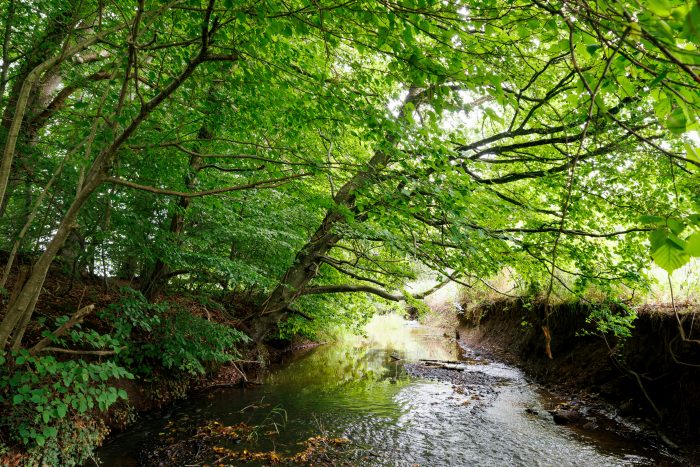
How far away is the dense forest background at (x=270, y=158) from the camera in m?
3.21

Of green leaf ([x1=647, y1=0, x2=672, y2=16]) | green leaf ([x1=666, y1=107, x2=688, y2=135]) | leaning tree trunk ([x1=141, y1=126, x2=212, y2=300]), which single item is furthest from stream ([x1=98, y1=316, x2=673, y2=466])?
green leaf ([x1=647, y1=0, x2=672, y2=16])

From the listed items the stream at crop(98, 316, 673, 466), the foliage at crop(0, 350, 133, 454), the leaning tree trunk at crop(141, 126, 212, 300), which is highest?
the leaning tree trunk at crop(141, 126, 212, 300)

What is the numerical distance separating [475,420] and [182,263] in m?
6.45

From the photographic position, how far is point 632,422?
6.99 metres

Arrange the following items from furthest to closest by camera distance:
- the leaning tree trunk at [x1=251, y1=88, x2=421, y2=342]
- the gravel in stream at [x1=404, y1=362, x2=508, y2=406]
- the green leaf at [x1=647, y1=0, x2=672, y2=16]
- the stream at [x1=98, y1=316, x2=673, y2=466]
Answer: the gravel in stream at [x1=404, y1=362, x2=508, y2=406] < the leaning tree trunk at [x1=251, y1=88, x2=421, y2=342] < the stream at [x1=98, y1=316, x2=673, y2=466] < the green leaf at [x1=647, y1=0, x2=672, y2=16]

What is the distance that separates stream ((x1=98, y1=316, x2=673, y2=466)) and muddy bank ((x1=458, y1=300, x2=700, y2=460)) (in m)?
0.58

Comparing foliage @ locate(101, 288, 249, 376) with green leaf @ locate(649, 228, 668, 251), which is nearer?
green leaf @ locate(649, 228, 668, 251)

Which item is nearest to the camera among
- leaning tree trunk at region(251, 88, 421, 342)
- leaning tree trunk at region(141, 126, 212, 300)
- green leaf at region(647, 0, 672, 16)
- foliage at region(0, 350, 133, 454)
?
green leaf at region(647, 0, 672, 16)

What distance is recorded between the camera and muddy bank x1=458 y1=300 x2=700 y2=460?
6.30 metres

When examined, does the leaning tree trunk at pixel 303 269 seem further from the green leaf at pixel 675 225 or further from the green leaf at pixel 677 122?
the green leaf at pixel 675 225

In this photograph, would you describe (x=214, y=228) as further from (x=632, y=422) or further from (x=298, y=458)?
(x=632, y=422)

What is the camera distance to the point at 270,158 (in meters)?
3.96

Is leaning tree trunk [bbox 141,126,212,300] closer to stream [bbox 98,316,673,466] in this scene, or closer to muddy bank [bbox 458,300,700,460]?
stream [bbox 98,316,673,466]

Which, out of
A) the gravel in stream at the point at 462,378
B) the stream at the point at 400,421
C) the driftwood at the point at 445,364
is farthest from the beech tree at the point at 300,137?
the driftwood at the point at 445,364
